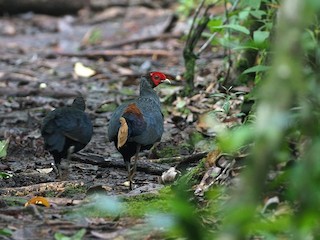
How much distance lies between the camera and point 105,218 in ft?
13.3

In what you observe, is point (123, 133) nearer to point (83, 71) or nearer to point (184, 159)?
point (184, 159)

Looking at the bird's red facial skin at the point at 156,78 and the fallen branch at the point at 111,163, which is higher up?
the bird's red facial skin at the point at 156,78

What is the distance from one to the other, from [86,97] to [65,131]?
392cm

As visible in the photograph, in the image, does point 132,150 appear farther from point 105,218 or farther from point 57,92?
point 57,92

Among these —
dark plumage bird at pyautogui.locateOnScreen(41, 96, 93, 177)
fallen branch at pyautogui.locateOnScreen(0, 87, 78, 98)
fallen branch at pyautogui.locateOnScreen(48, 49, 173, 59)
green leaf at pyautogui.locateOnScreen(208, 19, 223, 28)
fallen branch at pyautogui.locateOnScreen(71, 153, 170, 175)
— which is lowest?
fallen branch at pyautogui.locateOnScreen(48, 49, 173, 59)

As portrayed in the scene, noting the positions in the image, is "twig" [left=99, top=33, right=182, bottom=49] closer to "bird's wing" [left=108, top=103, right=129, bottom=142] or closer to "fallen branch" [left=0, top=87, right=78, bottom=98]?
"fallen branch" [left=0, top=87, right=78, bottom=98]

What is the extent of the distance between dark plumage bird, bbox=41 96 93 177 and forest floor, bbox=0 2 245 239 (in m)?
0.27

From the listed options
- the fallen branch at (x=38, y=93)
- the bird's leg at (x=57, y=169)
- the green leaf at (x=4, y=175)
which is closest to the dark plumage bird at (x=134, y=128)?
the bird's leg at (x=57, y=169)

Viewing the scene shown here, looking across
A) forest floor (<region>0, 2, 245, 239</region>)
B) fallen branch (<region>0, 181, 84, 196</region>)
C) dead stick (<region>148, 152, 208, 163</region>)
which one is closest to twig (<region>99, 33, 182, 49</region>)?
forest floor (<region>0, 2, 245, 239</region>)

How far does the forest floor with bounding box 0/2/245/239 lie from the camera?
418cm

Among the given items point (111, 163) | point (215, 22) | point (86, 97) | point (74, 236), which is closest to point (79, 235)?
point (74, 236)

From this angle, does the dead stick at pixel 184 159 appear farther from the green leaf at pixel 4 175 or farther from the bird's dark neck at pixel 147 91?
the green leaf at pixel 4 175

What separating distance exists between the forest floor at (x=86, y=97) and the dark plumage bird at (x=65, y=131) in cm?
27

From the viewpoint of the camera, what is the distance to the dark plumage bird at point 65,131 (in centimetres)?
520
